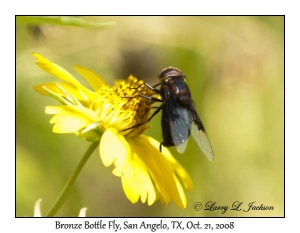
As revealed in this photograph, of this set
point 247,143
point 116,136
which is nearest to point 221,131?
point 247,143

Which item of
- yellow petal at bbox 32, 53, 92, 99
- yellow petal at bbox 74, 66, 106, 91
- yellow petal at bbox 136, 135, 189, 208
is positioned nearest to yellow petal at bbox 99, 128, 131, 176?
yellow petal at bbox 136, 135, 189, 208

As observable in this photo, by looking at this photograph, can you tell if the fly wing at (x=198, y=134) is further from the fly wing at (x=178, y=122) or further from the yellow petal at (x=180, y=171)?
the yellow petal at (x=180, y=171)

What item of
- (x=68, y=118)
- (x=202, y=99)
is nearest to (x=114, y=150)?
(x=68, y=118)

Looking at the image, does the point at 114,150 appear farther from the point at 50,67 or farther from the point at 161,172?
the point at 50,67

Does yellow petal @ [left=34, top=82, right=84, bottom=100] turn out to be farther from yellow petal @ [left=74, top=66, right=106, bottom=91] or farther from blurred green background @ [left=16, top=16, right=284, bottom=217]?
blurred green background @ [left=16, top=16, right=284, bottom=217]

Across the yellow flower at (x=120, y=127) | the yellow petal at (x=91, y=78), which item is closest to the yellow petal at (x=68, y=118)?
the yellow flower at (x=120, y=127)

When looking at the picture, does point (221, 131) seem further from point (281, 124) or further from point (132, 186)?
point (132, 186)

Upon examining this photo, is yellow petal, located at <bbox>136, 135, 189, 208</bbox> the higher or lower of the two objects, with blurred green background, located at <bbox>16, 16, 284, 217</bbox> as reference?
lower

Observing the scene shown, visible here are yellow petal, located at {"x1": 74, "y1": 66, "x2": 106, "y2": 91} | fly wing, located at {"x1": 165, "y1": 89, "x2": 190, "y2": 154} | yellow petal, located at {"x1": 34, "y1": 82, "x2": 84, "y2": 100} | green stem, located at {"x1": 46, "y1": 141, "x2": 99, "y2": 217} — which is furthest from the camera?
yellow petal, located at {"x1": 74, "y1": 66, "x2": 106, "y2": 91}
